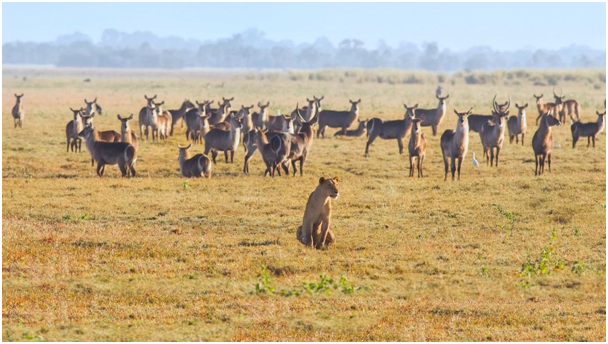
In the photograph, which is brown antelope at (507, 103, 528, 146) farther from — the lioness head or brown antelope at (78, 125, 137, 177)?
Answer: the lioness head

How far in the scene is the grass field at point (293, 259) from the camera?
10.7 metres

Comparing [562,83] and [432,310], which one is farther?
[562,83]

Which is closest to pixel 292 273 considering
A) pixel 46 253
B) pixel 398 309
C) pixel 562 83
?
pixel 398 309

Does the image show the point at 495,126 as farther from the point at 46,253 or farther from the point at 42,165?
the point at 46,253

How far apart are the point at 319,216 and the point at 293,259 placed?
91 cm

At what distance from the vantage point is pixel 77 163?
25.9 meters

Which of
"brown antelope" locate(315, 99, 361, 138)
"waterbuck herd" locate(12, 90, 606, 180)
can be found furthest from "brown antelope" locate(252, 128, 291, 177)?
"brown antelope" locate(315, 99, 361, 138)

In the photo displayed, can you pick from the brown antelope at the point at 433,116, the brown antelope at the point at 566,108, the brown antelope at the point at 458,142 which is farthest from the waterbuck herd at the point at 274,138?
the brown antelope at the point at 566,108

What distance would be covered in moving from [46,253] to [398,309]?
19.5 ft

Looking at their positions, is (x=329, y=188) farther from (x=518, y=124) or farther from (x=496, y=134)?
(x=518, y=124)

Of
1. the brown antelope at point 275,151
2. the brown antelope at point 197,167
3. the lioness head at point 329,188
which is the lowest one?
the brown antelope at point 197,167

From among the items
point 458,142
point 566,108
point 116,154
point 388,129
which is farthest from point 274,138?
point 566,108

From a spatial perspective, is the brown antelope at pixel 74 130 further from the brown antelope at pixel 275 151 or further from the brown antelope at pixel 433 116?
the brown antelope at pixel 433 116

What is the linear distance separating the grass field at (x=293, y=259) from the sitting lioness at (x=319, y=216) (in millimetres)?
342
